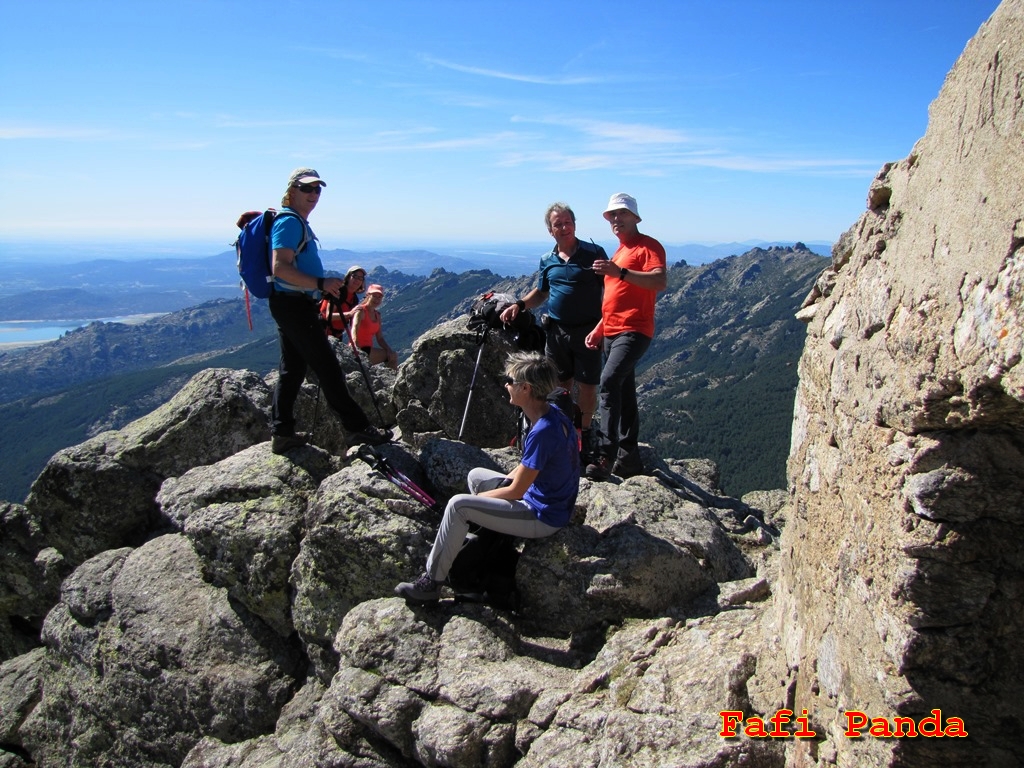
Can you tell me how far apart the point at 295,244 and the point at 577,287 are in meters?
4.90

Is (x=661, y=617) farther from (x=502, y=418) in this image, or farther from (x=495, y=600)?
(x=502, y=418)

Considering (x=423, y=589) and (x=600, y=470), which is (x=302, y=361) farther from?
(x=600, y=470)

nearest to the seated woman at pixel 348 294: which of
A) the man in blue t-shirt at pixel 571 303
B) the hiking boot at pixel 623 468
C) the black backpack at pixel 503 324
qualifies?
the black backpack at pixel 503 324

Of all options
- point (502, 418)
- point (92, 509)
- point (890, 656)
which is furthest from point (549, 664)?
point (92, 509)

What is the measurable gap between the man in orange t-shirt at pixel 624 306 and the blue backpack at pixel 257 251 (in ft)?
16.4

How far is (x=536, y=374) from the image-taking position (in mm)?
7984

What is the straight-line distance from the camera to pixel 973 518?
4.50 metres

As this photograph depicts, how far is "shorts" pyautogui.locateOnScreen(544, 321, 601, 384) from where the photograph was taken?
12.1 metres

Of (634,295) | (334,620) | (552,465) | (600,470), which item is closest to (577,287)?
(634,295)

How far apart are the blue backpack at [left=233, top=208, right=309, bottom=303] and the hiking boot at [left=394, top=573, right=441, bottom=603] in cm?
481

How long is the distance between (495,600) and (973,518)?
19.7 feet

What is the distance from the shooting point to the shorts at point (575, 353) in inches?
476

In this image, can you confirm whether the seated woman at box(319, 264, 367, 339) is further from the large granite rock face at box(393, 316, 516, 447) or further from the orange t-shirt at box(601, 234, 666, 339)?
the orange t-shirt at box(601, 234, 666, 339)

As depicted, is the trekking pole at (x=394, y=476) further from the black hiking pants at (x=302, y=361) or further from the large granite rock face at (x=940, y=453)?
the large granite rock face at (x=940, y=453)
